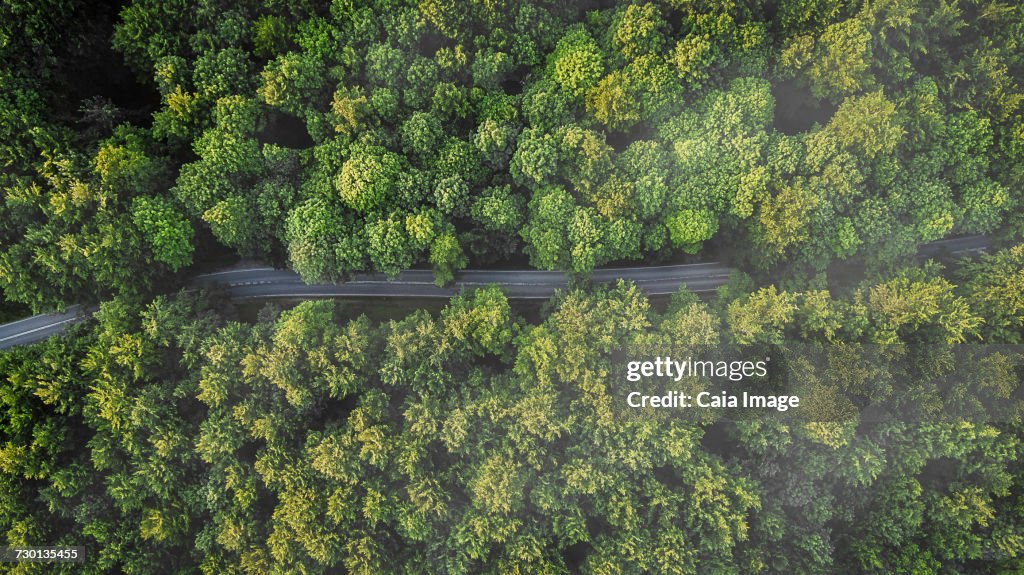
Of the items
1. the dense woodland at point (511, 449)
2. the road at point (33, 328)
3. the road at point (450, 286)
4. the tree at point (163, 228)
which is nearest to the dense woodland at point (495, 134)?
the tree at point (163, 228)

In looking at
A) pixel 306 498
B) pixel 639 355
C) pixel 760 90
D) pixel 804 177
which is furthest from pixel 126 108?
pixel 804 177

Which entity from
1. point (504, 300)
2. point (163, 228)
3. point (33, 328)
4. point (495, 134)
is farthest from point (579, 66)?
point (33, 328)

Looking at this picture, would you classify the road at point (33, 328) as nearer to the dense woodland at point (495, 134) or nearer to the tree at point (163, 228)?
the dense woodland at point (495, 134)

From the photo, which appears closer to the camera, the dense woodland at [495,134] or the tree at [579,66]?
the dense woodland at [495,134]

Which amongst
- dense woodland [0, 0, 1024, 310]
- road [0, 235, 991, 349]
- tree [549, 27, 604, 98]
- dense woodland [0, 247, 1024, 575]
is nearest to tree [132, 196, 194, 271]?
dense woodland [0, 0, 1024, 310]

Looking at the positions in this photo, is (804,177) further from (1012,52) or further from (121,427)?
(121,427)
